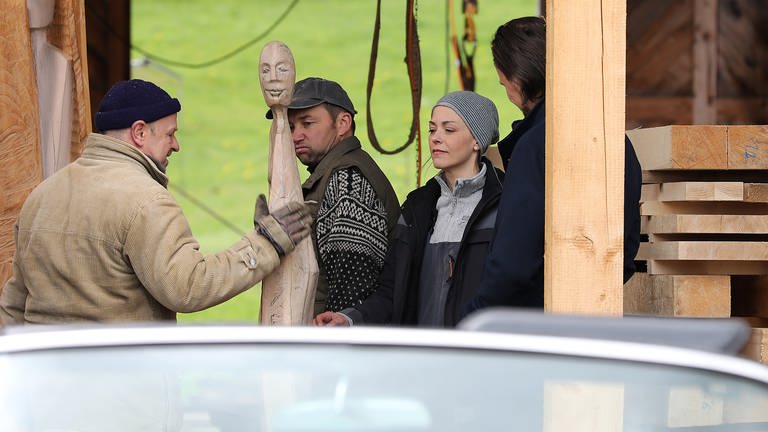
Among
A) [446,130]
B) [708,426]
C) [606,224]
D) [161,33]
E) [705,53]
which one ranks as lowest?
[708,426]

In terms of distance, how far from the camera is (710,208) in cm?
461

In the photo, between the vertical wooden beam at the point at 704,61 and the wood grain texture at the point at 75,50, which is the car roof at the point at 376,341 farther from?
the vertical wooden beam at the point at 704,61

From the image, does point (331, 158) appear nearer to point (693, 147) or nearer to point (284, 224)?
point (284, 224)

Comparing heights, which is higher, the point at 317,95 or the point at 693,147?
the point at 317,95

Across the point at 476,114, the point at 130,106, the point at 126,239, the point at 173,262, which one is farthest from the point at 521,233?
the point at 130,106

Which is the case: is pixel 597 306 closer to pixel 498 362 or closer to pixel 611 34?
pixel 611 34

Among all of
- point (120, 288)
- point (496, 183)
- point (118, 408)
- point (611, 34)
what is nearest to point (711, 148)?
point (496, 183)

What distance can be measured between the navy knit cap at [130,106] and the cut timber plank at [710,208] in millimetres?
1829

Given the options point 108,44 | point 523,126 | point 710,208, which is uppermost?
point 108,44

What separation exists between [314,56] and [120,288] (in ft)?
70.4

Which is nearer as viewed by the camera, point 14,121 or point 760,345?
point 14,121

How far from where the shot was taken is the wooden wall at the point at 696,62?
11.5 m

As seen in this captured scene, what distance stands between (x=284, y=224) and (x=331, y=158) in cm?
78

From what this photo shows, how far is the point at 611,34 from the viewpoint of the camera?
3.31 metres
